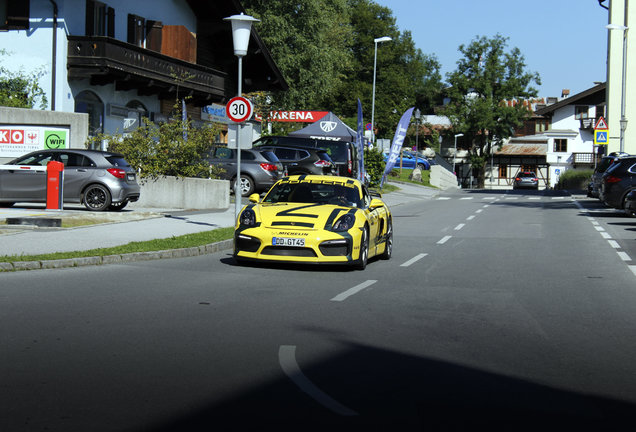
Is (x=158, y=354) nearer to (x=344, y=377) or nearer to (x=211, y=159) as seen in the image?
(x=344, y=377)

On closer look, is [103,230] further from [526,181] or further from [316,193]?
[526,181]

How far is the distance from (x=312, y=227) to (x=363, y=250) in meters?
0.86

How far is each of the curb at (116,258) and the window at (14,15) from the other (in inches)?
639

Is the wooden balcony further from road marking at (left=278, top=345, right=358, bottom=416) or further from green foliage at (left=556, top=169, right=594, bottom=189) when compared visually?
green foliage at (left=556, top=169, right=594, bottom=189)

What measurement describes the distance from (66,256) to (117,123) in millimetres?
19313

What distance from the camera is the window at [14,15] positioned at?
2770cm

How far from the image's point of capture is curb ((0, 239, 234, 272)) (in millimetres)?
11141

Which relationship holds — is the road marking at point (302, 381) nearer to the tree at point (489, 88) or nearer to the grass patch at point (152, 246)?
the grass patch at point (152, 246)

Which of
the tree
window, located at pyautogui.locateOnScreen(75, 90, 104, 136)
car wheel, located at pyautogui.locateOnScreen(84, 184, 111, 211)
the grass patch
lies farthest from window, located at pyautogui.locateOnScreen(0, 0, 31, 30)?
the tree

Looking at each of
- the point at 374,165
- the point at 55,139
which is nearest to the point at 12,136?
the point at 55,139

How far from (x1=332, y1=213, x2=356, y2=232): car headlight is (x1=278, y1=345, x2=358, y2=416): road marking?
5272 millimetres

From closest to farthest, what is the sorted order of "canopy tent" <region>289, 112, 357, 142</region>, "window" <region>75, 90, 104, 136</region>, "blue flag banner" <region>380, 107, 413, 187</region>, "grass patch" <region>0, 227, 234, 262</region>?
1. "grass patch" <region>0, 227, 234, 262</region>
2. "window" <region>75, 90, 104, 136</region>
3. "canopy tent" <region>289, 112, 357, 142</region>
4. "blue flag banner" <region>380, 107, 413, 187</region>

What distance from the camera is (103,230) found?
1630 centimetres

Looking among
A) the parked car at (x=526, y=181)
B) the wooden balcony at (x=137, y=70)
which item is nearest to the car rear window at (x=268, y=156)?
the wooden balcony at (x=137, y=70)
